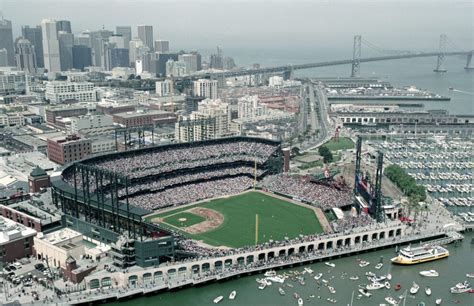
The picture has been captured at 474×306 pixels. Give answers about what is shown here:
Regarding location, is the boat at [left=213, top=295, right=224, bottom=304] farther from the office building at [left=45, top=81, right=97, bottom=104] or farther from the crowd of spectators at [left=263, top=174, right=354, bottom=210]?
the office building at [left=45, top=81, right=97, bottom=104]

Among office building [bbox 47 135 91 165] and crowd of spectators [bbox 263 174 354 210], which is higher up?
office building [bbox 47 135 91 165]

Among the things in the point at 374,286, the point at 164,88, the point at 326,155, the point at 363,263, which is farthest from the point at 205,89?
the point at 374,286

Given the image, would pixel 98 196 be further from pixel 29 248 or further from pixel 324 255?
pixel 324 255

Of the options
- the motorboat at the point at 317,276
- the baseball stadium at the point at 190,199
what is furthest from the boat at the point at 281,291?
the baseball stadium at the point at 190,199

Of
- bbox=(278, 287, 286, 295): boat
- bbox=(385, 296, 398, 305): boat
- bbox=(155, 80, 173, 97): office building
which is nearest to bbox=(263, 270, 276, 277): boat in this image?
bbox=(278, 287, 286, 295): boat

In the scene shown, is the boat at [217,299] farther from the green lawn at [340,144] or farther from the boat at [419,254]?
the green lawn at [340,144]

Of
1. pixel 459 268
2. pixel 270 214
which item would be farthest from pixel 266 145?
pixel 459 268
